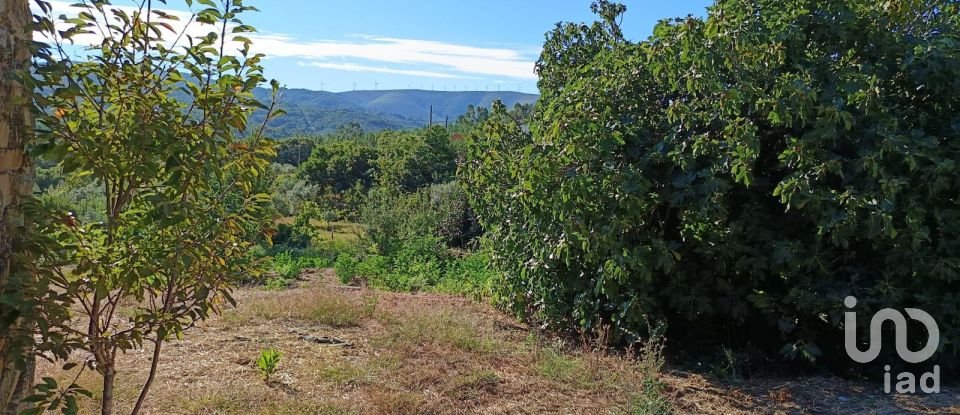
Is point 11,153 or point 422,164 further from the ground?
point 422,164

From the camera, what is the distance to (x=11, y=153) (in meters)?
1.91

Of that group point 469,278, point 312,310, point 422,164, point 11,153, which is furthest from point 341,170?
point 11,153

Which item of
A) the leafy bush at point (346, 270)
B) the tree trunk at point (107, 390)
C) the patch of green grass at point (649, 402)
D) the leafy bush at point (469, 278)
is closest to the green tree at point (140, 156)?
the tree trunk at point (107, 390)

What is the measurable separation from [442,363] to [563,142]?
1752 mm

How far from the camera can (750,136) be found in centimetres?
373

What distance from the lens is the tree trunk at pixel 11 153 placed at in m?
1.86

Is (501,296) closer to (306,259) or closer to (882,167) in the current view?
(882,167)

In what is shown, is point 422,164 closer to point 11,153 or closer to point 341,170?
point 341,170

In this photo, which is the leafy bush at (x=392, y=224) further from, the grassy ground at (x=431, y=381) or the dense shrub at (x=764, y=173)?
the dense shrub at (x=764, y=173)

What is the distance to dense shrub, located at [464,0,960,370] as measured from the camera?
12.3 ft

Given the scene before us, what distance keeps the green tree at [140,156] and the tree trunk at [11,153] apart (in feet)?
0.19

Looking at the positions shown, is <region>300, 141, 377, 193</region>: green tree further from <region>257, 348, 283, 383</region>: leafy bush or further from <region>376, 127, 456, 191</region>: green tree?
<region>257, 348, 283, 383</region>: leafy bush

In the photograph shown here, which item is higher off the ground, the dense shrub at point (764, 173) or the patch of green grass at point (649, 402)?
the dense shrub at point (764, 173)

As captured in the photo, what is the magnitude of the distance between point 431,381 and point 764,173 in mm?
2774
